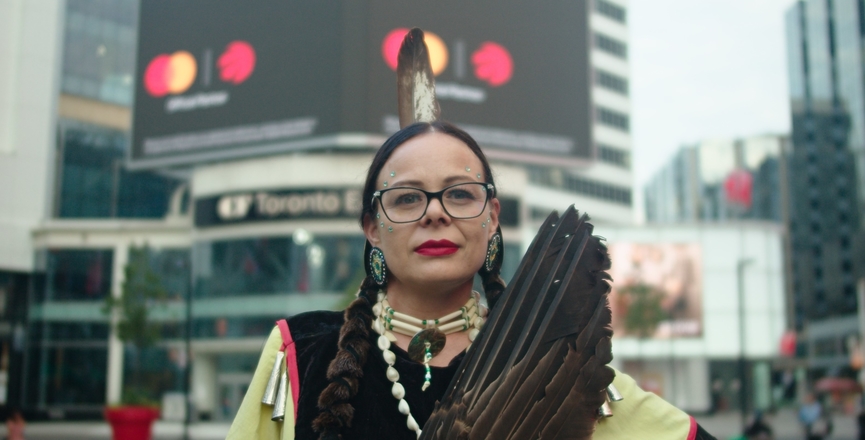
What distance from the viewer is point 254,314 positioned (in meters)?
35.0

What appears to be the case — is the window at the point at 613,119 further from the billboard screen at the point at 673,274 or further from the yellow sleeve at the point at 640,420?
the yellow sleeve at the point at 640,420

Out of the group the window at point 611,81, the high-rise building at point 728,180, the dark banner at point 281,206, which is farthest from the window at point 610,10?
the dark banner at point 281,206

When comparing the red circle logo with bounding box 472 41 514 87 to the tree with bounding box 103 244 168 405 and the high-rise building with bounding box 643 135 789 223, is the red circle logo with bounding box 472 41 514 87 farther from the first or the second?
the high-rise building with bounding box 643 135 789 223

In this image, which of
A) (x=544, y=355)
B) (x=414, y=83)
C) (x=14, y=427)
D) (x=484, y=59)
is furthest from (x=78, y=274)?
(x=544, y=355)

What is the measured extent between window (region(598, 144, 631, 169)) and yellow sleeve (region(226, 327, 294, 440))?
5814cm

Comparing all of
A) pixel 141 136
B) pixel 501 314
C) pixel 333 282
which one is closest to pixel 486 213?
pixel 501 314

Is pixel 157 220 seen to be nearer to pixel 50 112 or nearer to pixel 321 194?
pixel 321 194

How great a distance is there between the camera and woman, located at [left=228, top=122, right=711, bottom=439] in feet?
7.01

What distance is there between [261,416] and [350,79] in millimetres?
26428

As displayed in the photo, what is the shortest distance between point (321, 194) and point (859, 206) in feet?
140

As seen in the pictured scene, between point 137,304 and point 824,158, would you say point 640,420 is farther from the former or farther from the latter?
point 824,158

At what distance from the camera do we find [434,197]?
2195 mm

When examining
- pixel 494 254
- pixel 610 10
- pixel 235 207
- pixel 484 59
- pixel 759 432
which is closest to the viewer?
pixel 494 254

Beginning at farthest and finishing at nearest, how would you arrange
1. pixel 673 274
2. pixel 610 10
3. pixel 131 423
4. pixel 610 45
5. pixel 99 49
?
pixel 610 10, pixel 610 45, pixel 673 274, pixel 99 49, pixel 131 423
